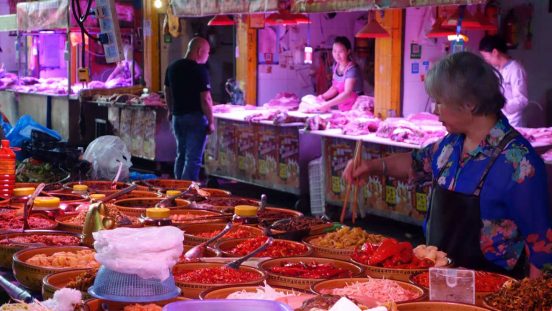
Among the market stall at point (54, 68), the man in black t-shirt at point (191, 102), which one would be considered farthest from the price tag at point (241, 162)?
the market stall at point (54, 68)

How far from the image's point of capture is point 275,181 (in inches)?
461

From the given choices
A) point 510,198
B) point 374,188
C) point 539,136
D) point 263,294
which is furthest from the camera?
point 374,188

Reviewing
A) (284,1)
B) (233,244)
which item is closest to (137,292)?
(233,244)

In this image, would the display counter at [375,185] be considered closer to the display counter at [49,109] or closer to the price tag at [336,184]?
the price tag at [336,184]

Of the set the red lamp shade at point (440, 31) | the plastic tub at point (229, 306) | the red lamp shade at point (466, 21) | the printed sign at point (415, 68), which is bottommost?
the plastic tub at point (229, 306)

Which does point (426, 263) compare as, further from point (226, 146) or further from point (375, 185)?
point (226, 146)

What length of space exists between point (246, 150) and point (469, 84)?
28.0ft

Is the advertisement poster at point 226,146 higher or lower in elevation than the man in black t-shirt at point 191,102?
lower

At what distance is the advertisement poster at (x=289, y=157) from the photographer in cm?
1121

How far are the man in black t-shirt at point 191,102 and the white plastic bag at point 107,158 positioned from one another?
3.71m

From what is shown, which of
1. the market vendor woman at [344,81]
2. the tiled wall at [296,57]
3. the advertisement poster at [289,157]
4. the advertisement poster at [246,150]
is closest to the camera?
the advertisement poster at [289,157]

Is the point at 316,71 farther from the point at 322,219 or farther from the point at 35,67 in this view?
the point at 322,219

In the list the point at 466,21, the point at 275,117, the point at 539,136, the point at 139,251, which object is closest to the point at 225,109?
the point at 275,117

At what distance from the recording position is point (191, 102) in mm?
11383
